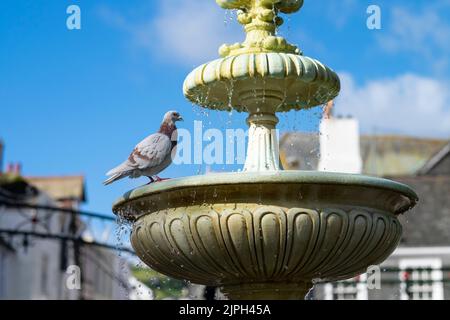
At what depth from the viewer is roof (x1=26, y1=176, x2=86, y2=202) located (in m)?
44.4

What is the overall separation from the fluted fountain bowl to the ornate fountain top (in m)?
1.72

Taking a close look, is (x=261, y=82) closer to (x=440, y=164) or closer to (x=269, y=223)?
(x=269, y=223)

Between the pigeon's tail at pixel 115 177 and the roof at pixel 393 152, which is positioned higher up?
the roof at pixel 393 152

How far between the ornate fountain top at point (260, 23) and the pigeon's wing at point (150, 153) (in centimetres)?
113

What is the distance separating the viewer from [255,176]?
20.9 ft

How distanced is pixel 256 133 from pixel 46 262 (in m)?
34.4

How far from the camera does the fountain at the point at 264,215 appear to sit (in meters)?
6.43

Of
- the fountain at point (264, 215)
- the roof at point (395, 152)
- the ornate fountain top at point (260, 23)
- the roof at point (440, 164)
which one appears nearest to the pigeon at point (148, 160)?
the fountain at point (264, 215)

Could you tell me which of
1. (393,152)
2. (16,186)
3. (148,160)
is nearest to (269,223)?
(148,160)

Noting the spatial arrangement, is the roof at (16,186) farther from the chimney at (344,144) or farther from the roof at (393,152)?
the chimney at (344,144)

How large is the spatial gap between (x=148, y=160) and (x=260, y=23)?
181 centimetres

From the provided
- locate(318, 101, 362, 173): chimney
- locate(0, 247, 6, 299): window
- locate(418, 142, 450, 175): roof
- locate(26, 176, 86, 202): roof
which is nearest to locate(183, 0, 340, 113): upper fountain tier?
locate(318, 101, 362, 173): chimney

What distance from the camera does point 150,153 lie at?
721 centimetres

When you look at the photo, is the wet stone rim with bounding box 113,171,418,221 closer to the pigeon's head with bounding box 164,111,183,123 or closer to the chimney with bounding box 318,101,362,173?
the pigeon's head with bounding box 164,111,183,123
